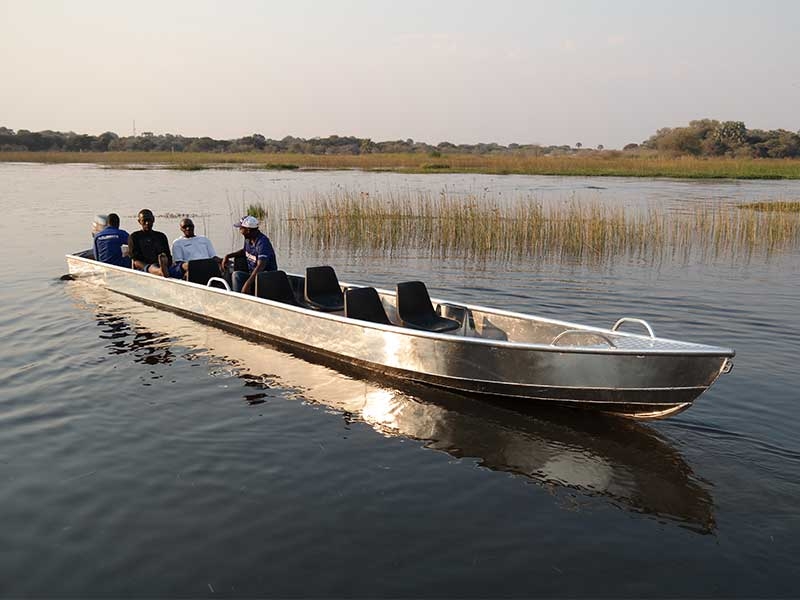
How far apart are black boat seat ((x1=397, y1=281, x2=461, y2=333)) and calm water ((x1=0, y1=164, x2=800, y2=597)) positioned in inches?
37.3

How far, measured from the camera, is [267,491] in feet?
18.3

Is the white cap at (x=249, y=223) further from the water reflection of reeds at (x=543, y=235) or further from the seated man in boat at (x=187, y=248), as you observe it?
the water reflection of reeds at (x=543, y=235)

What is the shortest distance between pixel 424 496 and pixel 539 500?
87 cm

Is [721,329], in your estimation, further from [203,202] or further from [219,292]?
[203,202]

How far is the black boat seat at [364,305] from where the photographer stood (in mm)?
8617

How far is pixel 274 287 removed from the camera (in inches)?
381

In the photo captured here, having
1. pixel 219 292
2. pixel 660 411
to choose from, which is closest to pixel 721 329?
pixel 660 411

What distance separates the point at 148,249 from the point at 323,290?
3.60m

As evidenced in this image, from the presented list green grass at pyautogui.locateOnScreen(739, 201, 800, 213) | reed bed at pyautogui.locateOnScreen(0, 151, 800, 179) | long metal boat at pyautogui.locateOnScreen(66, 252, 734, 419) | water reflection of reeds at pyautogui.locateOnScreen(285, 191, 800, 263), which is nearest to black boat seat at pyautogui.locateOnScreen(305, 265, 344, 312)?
long metal boat at pyautogui.locateOnScreen(66, 252, 734, 419)

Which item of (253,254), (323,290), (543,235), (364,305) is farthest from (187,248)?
(543,235)

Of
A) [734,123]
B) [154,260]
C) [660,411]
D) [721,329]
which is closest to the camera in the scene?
[660,411]

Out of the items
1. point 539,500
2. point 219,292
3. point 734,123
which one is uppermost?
point 734,123

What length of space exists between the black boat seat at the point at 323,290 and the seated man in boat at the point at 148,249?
9.16 ft

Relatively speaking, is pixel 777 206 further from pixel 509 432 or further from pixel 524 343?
pixel 509 432
